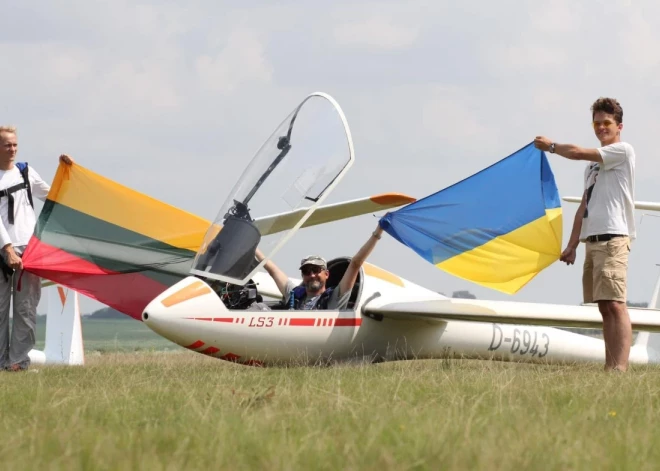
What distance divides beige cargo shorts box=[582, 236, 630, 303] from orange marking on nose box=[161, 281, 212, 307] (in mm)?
3319

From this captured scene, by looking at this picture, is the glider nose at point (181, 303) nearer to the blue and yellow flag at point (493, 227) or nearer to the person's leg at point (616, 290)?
the blue and yellow flag at point (493, 227)

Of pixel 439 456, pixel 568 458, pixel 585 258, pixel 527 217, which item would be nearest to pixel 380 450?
pixel 439 456

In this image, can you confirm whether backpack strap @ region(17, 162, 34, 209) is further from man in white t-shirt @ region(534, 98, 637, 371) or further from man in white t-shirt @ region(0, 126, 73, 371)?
man in white t-shirt @ region(534, 98, 637, 371)

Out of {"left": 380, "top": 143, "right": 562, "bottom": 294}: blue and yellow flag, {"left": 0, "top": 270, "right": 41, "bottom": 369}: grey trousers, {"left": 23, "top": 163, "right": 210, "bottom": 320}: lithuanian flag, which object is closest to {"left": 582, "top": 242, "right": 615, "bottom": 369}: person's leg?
{"left": 380, "top": 143, "right": 562, "bottom": 294}: blue and yellow flag

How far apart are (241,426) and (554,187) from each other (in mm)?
7375

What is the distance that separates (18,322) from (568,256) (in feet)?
17.3

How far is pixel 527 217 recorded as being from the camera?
10.8 metres

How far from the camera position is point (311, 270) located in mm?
9656

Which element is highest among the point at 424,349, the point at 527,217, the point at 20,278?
the point at 527,217

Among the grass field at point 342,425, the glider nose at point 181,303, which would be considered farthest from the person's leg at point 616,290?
the glider nose at point 181,303

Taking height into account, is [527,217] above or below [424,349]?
above

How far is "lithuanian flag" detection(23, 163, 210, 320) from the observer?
36.1 ft

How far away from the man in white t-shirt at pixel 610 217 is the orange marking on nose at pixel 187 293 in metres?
3.13

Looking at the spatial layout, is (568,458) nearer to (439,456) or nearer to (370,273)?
(439,456)
